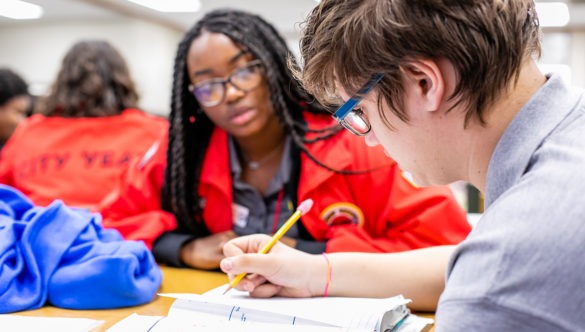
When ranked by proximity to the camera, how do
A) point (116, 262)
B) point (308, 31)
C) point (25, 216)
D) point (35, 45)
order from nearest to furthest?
point (308, 31), point (116, 262), point (25, 216), point (35, 45)

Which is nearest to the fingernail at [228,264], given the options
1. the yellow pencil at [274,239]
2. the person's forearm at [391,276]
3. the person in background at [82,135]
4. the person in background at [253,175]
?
the yellow pencil at [274,239]

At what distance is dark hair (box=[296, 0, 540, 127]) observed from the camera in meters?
0.66

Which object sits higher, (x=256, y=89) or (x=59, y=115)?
(x=256, y=89)

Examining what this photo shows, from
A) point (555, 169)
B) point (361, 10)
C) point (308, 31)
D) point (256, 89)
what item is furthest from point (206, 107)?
point (555, 169)

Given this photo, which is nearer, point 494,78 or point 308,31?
point 494,78

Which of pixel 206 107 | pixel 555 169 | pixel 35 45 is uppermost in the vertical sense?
pixel 555 169

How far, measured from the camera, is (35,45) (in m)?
9.53

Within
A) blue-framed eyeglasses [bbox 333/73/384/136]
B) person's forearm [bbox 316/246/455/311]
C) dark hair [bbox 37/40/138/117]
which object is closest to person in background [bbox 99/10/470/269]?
person's forearm [bbox 316/246/455/311]

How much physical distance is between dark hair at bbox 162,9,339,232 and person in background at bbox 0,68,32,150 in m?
2.26

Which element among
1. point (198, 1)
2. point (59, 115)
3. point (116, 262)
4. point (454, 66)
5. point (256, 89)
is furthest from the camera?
point (198, 1)

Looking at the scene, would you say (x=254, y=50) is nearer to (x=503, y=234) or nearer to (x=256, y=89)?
(x=256, y=89)

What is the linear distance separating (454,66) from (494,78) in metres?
0.05

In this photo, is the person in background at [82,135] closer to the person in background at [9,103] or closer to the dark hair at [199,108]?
the dark hair at [199,108]

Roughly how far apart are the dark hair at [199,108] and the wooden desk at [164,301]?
8.2 inches
